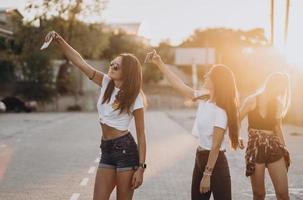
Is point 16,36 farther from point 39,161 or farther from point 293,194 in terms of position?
point 293,194

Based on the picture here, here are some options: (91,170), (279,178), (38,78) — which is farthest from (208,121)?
(38,78)

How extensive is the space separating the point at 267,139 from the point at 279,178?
38 centimetres

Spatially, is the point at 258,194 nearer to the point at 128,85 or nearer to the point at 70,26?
the point at 128,85

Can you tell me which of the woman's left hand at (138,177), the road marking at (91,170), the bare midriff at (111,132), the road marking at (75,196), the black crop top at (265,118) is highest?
the bare midriff at (111,132)

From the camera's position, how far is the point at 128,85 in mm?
5273

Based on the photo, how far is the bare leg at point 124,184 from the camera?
206 inches

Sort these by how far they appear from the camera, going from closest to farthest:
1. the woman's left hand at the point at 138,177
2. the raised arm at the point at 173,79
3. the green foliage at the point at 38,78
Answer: the woman's left hand at the point at 138,177 → the raised arm at the point at 173,79 → the green foliage at the point at 38,78

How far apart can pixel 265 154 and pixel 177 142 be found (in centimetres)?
1432

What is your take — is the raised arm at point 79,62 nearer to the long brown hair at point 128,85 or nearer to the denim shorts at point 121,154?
the long brown hair at point 128,85

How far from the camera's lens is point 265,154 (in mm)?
6301

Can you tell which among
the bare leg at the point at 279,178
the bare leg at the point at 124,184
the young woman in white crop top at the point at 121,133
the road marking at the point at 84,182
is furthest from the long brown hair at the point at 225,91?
the road marking at the point at 84,182

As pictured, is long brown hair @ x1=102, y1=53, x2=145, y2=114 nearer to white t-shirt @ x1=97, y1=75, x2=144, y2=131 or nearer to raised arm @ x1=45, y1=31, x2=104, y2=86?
white t-shirt @ x1=97, y1=75, x2=144, y2=131

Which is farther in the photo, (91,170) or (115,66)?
(91,170)

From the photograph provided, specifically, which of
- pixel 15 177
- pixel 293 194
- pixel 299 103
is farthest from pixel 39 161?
pixel 299 103
